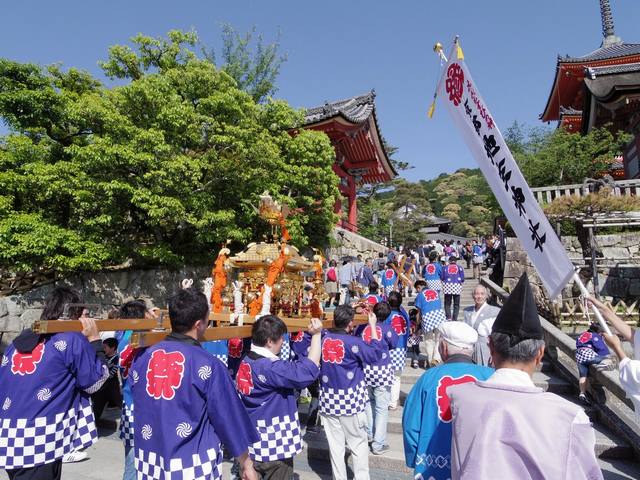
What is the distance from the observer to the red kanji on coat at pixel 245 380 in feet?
11.3

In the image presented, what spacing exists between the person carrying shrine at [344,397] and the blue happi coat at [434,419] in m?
1.71

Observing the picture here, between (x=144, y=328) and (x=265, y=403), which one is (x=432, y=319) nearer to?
(x=265, y=403)

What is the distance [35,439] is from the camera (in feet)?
9.73

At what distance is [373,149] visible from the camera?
2388 cm

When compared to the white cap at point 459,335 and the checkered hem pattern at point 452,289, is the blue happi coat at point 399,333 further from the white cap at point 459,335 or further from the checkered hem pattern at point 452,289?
the checkered hem pattern at point 452,289

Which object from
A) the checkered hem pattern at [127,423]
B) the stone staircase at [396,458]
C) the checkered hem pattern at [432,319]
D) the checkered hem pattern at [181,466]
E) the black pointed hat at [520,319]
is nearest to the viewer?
the black pointed hat at [520,319]

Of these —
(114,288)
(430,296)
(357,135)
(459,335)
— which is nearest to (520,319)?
(459,335)

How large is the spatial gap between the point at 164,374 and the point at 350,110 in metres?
22.2

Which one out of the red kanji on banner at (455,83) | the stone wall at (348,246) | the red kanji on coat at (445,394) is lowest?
the red kanji on coat at (445,394)

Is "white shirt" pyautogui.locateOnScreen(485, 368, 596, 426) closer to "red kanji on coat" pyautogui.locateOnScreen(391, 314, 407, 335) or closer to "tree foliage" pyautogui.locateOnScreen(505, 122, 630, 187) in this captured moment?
"red kanji on coat" pyautogui.locateOnScreen(391, 314, 407, 335)

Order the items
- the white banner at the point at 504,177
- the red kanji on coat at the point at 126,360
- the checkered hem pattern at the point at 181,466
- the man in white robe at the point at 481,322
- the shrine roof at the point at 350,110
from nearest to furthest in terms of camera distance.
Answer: the checkered hem pattern at the point at 181,466
the white banner at the point at 504,177
the red kanji on coat at the point at 126,360
the man in white robe at the point at 481,322
the shrine roof at the point at 350,110

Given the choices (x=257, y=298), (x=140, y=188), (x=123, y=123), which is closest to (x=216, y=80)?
(x=123, y=123)

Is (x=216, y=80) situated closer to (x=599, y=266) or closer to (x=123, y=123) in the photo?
(x=123, y=123)

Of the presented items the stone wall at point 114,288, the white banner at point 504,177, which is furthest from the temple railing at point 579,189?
the stone wall at point 114,288
